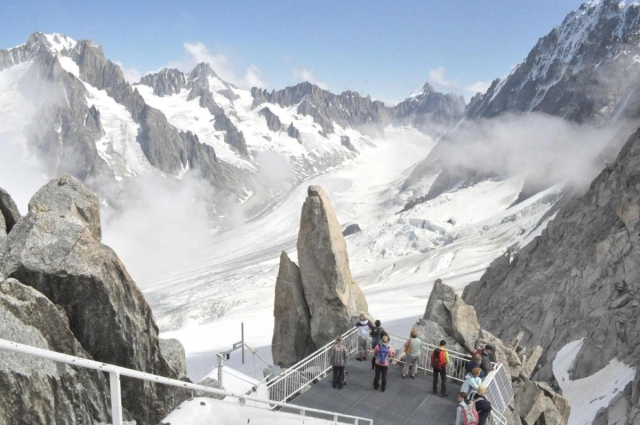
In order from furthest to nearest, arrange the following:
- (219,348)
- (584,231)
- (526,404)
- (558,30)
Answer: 1. (558,30)
2. (219,348)
3. (584,231)
4. (526,404)

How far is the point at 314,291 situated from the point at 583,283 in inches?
712

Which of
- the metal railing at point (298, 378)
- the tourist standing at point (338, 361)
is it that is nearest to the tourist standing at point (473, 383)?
the tourist standing at point (338, 361)

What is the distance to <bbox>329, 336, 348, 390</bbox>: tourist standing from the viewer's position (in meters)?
13.8

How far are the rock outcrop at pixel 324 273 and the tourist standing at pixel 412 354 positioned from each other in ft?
23.6

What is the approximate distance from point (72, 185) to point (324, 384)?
362 inches

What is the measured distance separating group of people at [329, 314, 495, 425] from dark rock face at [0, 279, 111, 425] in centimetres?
687

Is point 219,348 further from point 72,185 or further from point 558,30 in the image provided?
point 558,30

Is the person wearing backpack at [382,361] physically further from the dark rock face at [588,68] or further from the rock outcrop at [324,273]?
the dark rock face at [588,68]

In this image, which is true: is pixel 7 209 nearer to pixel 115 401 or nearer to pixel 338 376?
pixel 115 401

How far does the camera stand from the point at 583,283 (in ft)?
100

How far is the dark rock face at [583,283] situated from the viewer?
83.9 ft

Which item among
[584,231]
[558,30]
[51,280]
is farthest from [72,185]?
[558,30]

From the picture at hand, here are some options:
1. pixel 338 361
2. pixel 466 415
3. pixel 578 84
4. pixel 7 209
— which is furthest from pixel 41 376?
pixel 578 84

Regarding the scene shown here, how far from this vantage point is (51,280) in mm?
9867
